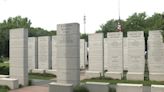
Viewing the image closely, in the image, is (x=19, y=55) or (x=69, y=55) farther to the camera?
(x=19, y=55)

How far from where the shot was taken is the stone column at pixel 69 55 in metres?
16.7

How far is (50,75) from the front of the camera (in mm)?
25188

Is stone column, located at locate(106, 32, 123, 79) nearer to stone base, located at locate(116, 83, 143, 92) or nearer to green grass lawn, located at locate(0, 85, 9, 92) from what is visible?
stone base, located at locate(116, 83, 143, 92)

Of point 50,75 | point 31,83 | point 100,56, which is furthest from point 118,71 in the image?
point 31,83

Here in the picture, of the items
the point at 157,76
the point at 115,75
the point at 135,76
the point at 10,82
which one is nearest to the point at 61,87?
the point at 10,82

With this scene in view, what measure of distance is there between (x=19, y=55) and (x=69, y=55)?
454 centimetres

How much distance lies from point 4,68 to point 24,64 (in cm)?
586

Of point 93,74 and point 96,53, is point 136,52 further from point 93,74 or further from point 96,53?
point 93,74

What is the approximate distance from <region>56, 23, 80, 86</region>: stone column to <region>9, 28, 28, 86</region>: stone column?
3380 mm

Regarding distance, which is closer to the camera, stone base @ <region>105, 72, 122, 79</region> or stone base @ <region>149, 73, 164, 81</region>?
stone base @ <region>149, 73, 164, 81</region>

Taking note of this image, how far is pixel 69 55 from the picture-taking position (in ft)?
55.5

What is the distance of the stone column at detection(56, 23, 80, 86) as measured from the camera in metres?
16.7

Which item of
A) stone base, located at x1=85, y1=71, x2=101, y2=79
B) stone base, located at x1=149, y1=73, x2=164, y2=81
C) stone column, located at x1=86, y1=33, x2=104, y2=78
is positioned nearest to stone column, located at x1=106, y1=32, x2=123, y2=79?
stone column, located at x1=86, y1=33, x2=104, y2=78

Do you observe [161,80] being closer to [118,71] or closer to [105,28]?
[118,71]
